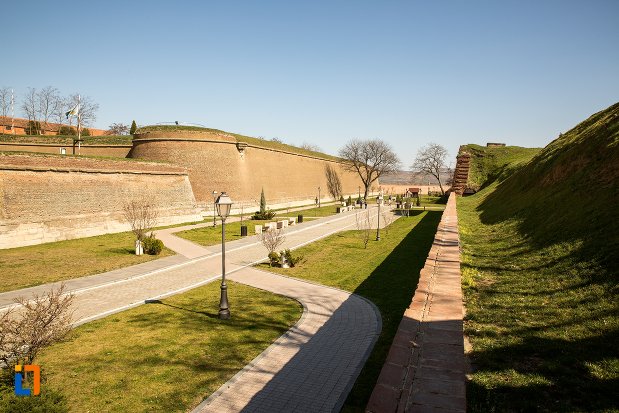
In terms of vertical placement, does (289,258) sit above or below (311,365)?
above

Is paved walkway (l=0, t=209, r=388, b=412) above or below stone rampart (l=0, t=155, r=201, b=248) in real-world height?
below

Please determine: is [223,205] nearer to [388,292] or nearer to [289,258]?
[388,292]

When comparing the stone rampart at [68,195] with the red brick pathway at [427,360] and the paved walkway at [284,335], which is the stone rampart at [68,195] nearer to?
the paved walkway at [284,335]

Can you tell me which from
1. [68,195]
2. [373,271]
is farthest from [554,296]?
[68,195]

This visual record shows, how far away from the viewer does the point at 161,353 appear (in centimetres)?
772

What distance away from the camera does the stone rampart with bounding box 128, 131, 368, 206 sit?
35.5 metres

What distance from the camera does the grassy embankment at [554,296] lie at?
3.78m

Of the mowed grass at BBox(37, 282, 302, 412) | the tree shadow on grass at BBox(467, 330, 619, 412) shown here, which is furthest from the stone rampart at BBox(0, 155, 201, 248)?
the tree shadow on grass at BBox(467, 330, 619, 412)

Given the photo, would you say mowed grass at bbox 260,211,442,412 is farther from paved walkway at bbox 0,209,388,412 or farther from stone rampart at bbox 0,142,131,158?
stone rampart at bbox 0,142,131,158

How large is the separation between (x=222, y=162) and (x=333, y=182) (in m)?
30.1

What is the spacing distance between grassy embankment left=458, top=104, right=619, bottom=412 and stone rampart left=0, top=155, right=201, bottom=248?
21296mm

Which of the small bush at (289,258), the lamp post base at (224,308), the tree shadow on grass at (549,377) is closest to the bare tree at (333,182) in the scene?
the small bush at (289,258)

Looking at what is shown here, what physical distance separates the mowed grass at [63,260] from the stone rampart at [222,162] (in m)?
14.4

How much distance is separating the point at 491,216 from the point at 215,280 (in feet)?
37.2
